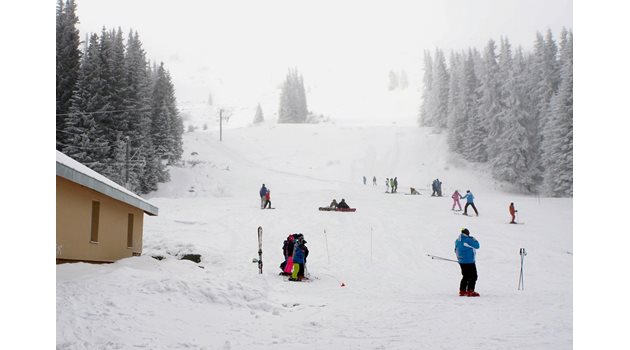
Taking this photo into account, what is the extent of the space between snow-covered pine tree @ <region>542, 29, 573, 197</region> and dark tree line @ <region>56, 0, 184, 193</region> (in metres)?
25.2

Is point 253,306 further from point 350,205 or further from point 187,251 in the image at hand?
point 350,205

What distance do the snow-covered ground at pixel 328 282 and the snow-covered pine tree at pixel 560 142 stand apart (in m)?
1.55

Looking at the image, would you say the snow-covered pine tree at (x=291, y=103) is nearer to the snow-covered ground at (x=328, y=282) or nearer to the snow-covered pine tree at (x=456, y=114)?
the snow-covered pine tree at (x=456, y=114)

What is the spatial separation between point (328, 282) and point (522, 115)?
3306 centimetres

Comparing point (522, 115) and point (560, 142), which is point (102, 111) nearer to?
→ point (560, 142)

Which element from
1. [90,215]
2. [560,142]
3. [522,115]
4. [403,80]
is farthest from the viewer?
[403,80]

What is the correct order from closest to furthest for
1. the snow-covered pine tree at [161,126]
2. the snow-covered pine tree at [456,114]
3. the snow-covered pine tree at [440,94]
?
1. the snow-covered pine tree at [161,126]
2. the snow-covered pine tree at [456,114]
3. the snow-covered pine tree at [440,94]

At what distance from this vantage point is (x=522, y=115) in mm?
41875

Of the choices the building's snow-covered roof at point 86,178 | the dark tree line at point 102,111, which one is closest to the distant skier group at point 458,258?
the building's snow-covered roof at point 86,178

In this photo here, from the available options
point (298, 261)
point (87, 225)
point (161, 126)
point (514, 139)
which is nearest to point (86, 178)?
point (87, 225)

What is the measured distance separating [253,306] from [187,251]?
9.70 m

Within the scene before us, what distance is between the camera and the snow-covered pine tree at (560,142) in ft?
96.8

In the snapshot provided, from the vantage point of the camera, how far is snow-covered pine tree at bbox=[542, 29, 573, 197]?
29516 mm
